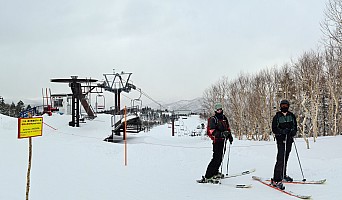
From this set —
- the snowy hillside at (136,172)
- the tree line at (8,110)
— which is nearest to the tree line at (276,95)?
the snowy hillside at (136,172)

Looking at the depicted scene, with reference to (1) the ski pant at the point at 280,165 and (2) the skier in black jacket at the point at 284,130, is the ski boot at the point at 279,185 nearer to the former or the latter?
(1) the ski pant at the point at 280,165

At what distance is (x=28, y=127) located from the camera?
470cm

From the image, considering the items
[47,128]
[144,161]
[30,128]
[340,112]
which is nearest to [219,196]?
[30,128]

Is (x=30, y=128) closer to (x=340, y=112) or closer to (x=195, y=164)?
(x=195, y=164)

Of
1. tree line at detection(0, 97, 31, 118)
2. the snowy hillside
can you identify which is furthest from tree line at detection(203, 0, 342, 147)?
tree line at detection(0, 97, 31, 118)

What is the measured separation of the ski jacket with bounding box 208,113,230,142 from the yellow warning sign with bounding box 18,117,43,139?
147 inches

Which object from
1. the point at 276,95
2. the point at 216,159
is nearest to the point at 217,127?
the point at 216,159

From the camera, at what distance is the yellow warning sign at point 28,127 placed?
15.1ft

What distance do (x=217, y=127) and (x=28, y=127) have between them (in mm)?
4091

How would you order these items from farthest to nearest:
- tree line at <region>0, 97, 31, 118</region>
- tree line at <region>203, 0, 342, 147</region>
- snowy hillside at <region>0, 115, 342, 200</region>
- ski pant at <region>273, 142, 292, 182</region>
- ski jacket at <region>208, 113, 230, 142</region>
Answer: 1. tree line at <region>0, 97, 31, 118</region>
2. tree line at <region>203, 0, 342, 147</region>
3. ski jacket at <region>208, 113, 230, 142</region>
4. ski pant at <region>273, 142, 292, 182</region>
5. snowy hillside at <region>0, 115, 342, 200</region>

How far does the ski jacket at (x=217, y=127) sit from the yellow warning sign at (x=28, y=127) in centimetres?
374

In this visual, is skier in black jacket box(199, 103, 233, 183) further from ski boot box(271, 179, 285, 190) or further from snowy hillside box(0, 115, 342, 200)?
ski boot box(271, 179, 285, 190)

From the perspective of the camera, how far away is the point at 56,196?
5.60 m

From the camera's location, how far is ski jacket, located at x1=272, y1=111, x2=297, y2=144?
20.9 ft
